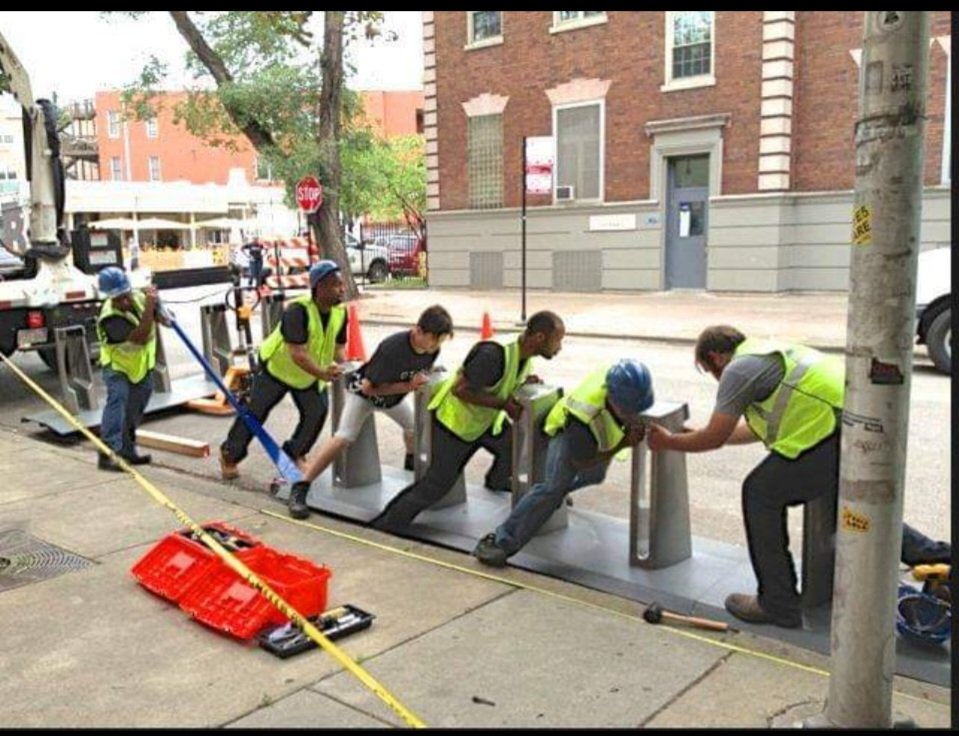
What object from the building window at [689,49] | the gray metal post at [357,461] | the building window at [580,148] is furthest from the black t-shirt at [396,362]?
the building window at [580,148]

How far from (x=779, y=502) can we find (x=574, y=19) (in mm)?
19112

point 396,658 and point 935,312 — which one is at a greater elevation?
point 935,312

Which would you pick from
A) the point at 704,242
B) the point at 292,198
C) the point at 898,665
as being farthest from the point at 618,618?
the point at 292,198

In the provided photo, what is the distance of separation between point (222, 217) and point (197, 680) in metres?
54.3

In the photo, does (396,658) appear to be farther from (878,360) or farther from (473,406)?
(878,360)

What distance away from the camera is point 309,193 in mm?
18750

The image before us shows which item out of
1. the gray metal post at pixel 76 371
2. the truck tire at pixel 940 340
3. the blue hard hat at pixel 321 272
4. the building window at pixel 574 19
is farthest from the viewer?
the building window at pixel 574 19

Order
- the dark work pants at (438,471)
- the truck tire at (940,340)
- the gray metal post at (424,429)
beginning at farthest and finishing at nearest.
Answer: the truck tire at (940,340) → the gray metal post at (424,429) → the dark work pants at (438,471)

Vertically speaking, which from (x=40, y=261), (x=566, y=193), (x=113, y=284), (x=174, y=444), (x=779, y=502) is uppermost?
(x=566, y=193)

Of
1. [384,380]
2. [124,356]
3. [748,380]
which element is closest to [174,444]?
[124,356]

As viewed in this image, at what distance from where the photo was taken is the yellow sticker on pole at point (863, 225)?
2791 millimetres

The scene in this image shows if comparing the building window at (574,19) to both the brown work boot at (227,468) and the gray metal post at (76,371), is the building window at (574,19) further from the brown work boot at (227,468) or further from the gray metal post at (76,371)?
the brown work boot at (227,468)

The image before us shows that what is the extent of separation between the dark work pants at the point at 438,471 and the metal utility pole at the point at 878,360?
8.50 ft

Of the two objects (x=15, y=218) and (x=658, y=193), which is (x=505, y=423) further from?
(x=658, y=193)
